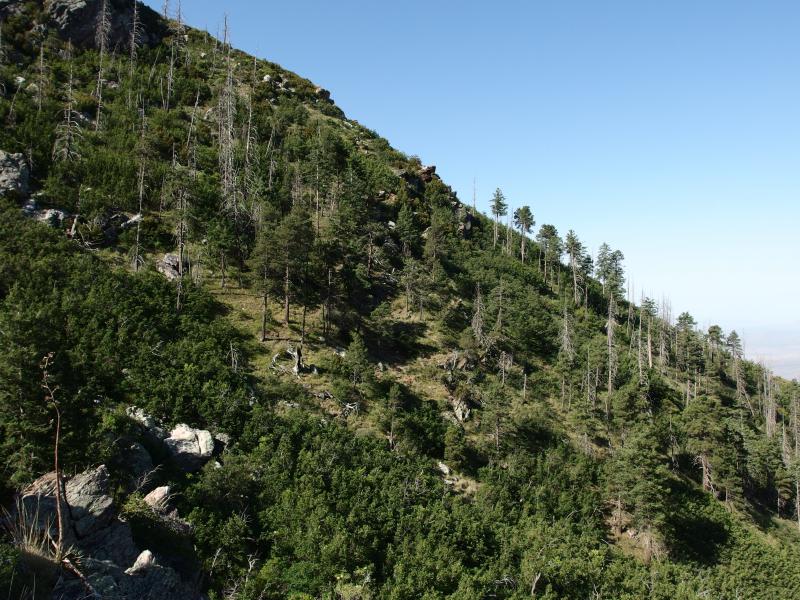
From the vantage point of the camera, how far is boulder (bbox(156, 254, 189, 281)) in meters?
42.0

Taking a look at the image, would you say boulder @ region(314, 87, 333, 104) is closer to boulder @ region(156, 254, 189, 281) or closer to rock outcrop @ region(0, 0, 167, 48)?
rock outcrop @ region(0, 0, 167, 48)

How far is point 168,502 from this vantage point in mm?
22734

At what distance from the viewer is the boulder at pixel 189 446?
86.7 ft

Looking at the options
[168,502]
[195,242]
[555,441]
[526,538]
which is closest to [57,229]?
[195,242]

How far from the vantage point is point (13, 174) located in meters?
41.6

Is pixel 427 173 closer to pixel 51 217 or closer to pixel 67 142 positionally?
pixel 67 142

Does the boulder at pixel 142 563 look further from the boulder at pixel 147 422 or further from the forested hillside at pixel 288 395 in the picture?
the boulder at pixel 147 422

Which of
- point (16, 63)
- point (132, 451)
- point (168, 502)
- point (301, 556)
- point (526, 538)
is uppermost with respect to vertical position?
point (16, 63)

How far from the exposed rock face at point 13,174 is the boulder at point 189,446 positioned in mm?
30260

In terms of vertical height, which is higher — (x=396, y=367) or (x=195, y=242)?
(x=195, y=242)

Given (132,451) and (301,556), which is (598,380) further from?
(132,451)

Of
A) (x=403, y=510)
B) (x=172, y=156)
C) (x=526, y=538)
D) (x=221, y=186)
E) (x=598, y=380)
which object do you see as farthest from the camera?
(x=598, y=380)

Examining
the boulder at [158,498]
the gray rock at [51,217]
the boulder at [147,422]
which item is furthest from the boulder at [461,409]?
the gray rock at [51,217]

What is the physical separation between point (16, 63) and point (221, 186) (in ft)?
118
